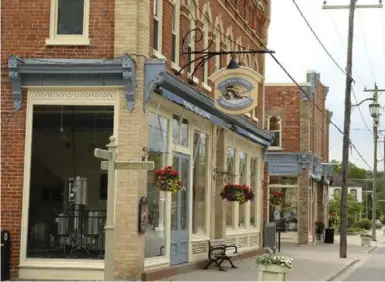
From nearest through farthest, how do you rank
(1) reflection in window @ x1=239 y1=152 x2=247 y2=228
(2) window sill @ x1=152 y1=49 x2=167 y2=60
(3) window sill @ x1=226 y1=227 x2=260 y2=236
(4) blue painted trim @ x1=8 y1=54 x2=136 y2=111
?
(4) blue painted trim @ x1=8 y1=54 x2=136 y2=111
(2) window sill @ x1=152 y1=49 x2=167 y2=60
(3) window sill @ x1=226 y1=227 x2=260 y2=236
(1) reflection in window @ x1=239 y1=152 x2=247 y2=228

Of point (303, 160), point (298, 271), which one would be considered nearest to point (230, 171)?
point (298, 271)

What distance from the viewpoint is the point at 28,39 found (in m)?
14.3

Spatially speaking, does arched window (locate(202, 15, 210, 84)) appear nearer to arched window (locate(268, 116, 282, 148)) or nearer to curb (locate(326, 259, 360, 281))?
curb (locate(326, 259, 360, 281))

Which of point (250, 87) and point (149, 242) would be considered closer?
point (149, 242)

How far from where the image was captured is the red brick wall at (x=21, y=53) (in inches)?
554

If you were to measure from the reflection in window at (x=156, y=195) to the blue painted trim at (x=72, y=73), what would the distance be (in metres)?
1.40

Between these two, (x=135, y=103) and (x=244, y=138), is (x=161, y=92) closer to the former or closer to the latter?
(x=135, y=103)

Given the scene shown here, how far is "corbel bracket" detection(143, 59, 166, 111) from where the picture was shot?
14000 millimetres

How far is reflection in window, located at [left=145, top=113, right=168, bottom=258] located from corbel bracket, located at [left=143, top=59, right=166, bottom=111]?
1056 millimetres

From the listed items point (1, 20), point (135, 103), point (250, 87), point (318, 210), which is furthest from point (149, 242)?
point (318, 210)

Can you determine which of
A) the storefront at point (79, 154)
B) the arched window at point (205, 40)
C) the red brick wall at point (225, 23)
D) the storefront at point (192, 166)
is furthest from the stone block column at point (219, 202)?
the storefront at point (79, 154)

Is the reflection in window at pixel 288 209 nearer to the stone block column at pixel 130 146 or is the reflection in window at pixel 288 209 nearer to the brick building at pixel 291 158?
the brick building at pixel 291 158

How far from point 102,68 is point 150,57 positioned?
117 centimetres

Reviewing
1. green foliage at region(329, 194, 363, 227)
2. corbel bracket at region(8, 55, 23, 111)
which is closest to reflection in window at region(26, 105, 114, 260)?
corbel bracket at region(8, 55, 23, 111)
